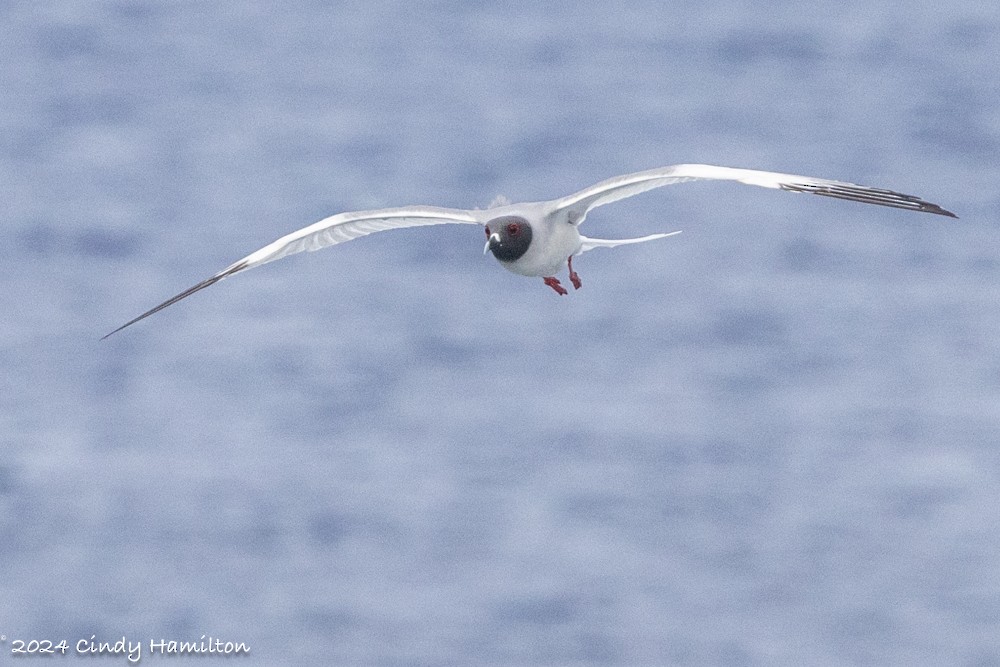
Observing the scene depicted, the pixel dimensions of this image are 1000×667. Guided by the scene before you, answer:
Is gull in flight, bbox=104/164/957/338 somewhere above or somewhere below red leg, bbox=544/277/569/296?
above

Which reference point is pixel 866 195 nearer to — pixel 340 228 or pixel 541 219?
pixel 541 219

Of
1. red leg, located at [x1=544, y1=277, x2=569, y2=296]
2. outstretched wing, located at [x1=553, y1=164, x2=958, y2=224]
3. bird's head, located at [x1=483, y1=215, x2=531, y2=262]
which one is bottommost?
red leg, located at [x1=544, y1=277, x2=569, y2=296]

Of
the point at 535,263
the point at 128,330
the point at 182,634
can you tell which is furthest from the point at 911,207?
the point at 128,330

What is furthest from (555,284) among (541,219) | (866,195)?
(866,195)

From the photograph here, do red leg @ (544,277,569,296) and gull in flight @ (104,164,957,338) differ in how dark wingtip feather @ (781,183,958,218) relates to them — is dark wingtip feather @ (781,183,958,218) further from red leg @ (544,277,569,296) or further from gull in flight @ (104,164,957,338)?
red leg @ (544,277,569,296)

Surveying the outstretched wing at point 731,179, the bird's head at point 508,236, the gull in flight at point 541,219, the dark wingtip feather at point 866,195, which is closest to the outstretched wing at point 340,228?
the gull in flight at point 541,219

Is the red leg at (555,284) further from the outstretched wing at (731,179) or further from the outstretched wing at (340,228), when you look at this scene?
the outstretched wing at (340,228)

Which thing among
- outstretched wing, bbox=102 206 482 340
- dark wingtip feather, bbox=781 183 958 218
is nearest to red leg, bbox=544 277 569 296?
outstretched wing, bbox=102 206 482 340
